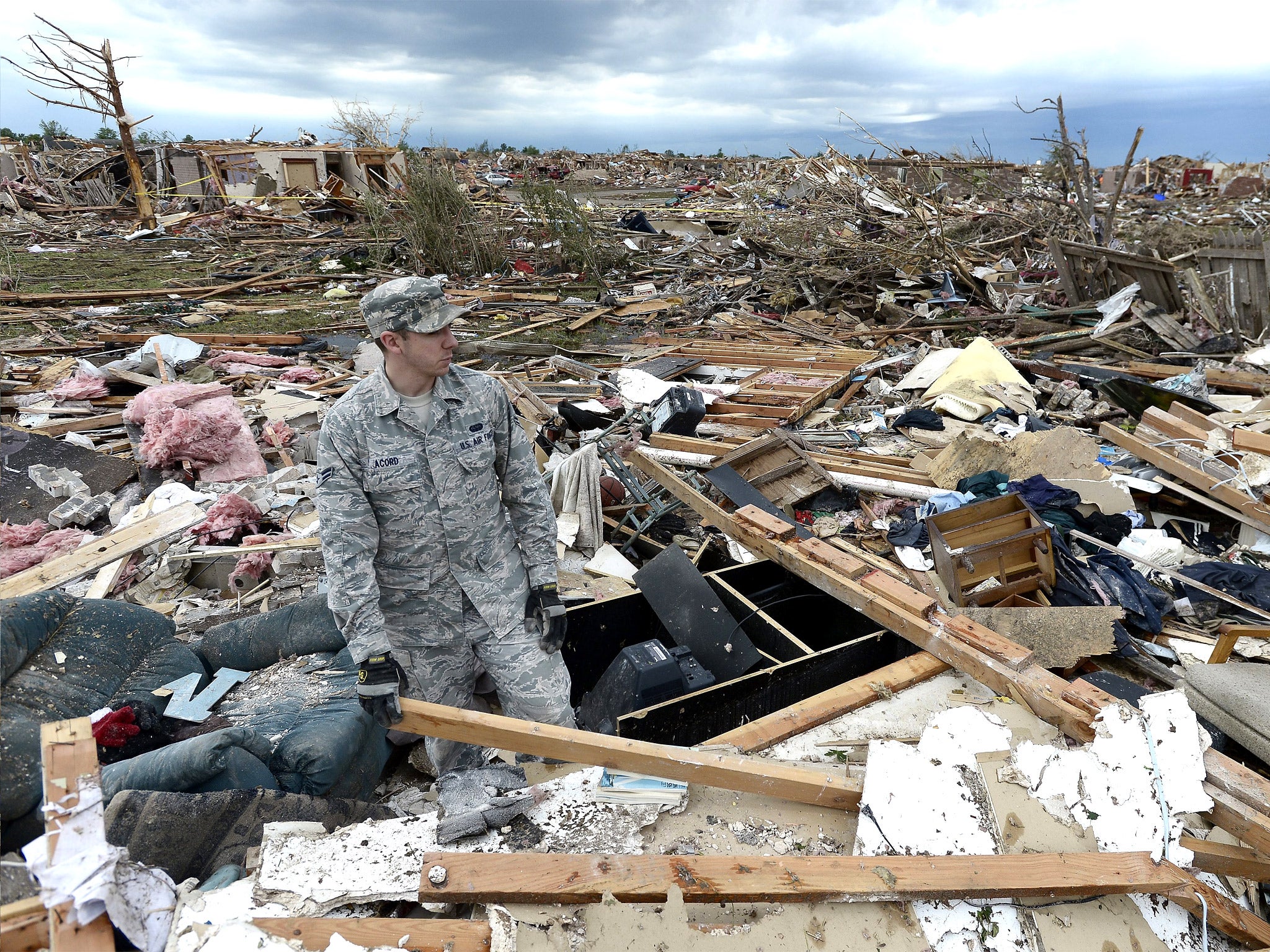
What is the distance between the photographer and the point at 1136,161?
28391 mm

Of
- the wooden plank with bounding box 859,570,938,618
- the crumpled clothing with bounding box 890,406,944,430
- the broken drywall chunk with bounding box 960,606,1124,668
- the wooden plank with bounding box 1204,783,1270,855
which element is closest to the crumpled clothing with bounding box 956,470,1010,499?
the crumpled clothing with bounding box 890,406,944,430

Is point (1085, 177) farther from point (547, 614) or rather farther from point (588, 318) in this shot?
point (547, 614)

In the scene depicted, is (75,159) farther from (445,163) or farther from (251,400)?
(251,400)

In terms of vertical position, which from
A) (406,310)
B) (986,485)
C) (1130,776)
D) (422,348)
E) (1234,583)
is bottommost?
(1234,583)

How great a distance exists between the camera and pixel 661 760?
7.59 feet

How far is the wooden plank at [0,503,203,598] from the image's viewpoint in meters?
4.52

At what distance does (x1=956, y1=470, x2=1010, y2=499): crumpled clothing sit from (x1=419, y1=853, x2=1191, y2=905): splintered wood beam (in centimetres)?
375

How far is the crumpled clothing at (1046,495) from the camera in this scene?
521 cm

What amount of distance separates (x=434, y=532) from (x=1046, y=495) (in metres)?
4.29

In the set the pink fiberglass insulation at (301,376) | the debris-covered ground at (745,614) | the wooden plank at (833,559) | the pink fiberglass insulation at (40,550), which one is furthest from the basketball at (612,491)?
the pink fiberglass insulation at (301,376)

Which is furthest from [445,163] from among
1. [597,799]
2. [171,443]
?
[597,799]

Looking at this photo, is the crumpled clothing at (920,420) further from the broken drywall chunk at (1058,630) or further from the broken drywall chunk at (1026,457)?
the broken drywall chunk at (1058,630)

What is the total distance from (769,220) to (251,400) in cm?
949

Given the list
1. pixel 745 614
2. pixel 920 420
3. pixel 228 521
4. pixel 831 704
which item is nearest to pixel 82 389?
pixel 228 521
